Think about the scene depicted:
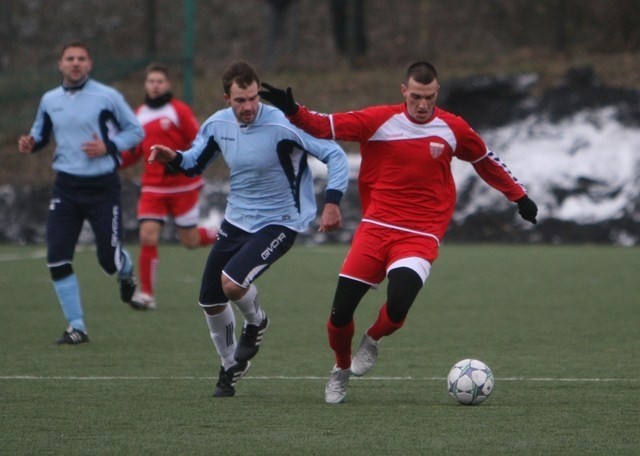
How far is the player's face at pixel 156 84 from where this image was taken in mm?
11914

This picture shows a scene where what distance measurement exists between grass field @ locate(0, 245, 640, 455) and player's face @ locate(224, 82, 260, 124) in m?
1.54

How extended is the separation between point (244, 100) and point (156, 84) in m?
5.19

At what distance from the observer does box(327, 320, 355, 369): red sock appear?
6.90 m

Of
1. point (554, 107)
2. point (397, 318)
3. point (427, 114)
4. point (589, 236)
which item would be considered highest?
point (427, 114)

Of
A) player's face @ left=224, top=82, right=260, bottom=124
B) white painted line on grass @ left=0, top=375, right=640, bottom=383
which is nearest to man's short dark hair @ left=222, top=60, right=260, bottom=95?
player's face @ left=224, top=82, right=260, bottom=124

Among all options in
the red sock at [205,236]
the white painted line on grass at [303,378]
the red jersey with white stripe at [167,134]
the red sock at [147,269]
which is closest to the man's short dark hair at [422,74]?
the white painted line on grass at [303,378]

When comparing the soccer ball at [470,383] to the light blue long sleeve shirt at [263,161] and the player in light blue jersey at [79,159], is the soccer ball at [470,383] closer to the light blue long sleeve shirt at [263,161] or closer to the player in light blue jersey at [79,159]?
the light blue long sleeve shirt at [263,161]

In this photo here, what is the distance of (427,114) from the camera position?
6.95m

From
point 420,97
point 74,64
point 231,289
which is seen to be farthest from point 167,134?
point 420,97

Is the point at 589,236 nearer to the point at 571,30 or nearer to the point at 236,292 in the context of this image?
the point at 571,30

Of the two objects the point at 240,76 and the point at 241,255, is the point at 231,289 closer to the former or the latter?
the point at 241,255

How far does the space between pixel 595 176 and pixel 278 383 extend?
524 inches

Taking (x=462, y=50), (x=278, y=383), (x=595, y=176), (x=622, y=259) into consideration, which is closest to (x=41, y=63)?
(x=462, y=50)

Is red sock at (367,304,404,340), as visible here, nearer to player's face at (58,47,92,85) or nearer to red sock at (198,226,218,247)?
player's face at (58,47,92,85)
